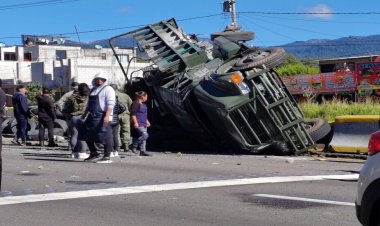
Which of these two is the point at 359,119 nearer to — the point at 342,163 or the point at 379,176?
the point at 342,163

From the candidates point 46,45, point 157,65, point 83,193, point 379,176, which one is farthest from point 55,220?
point 46,45

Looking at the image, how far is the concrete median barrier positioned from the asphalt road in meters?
1.09

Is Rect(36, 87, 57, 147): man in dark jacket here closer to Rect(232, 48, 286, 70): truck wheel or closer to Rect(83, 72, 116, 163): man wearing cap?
Rect(83, 72, 116, 163): man wearing cap

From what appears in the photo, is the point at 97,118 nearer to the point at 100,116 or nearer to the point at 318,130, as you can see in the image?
the point at 100,116

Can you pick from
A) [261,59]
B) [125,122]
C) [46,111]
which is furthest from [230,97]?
[46,111]

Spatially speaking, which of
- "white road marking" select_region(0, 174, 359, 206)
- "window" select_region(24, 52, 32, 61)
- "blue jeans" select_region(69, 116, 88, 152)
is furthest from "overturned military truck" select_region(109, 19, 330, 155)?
"window" select_region(24, 52, 32, 61)

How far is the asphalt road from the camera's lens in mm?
7094

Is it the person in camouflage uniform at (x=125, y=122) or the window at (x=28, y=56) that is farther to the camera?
the window at (x=28, y=56)

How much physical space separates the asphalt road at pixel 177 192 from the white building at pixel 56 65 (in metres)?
Answer: 32.2

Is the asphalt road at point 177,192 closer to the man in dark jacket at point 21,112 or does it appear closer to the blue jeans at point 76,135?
the blue jeans at point 76,135

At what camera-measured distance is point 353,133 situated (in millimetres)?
14492

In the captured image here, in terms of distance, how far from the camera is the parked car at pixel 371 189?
5152 millimetres

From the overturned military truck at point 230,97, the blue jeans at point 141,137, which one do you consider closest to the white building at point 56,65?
the overturned military truck at point 230,97

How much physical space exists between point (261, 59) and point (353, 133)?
2.69 meters
